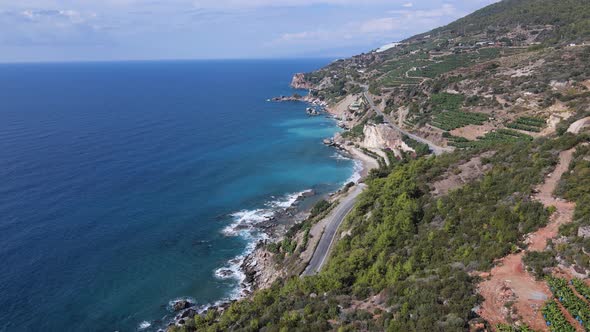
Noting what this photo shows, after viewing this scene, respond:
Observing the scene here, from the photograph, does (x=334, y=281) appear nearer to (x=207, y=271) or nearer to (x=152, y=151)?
(x=207, y=271)

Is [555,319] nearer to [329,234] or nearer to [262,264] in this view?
[329,234]

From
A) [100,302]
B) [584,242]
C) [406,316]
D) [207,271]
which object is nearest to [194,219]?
[207,271]

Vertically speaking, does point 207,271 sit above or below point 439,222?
below

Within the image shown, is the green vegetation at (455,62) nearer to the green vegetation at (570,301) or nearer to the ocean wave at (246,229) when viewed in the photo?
the ocean wave at (246,229)

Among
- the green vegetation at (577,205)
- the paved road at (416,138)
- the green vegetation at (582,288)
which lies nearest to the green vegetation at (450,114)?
the paved road at (416,138)

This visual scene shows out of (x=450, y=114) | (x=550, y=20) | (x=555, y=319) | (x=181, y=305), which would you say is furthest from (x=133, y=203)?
(x=550, y=20)

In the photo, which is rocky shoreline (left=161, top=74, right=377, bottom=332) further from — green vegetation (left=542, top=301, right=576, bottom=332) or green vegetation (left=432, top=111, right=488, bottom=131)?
green vegetation (left=542, top=301, right=576, bottom=332)
